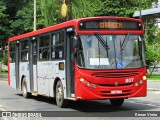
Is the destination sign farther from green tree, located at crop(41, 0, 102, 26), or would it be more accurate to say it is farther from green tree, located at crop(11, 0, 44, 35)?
green tree, located at crop(11, 0, 44, 35)

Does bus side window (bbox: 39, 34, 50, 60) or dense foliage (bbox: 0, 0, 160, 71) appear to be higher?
dense foliage (bbox: 0, 0, 160, 71)

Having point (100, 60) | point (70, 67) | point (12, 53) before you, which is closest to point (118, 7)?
point (12, 53)

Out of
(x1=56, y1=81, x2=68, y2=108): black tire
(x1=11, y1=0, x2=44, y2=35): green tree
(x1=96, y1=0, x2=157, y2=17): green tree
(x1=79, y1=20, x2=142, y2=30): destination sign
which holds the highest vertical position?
(x1=96, y1=0, x2=157, y2=17): green tree

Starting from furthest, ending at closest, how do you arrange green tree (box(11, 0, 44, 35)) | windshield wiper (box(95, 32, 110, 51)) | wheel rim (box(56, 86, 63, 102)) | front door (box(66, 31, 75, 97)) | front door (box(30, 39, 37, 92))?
green tree (box(11, 0, 44, 35)) → front door (box(30, 39, 37, 92)) → wheel rim (box(56, 86, 63, 102)) → front door (box(66, 31, 75, 97)) → windshield wiper (box(95, 32, 110, 51))

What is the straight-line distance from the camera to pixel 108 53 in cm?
1362

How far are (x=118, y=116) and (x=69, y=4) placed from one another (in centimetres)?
2828

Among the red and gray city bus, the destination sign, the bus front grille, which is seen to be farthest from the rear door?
the bus front grille

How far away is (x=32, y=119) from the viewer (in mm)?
12117

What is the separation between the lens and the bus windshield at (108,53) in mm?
13469

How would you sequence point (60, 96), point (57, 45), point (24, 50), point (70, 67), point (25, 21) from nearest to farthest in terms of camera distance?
point (70, 67), point (60, 96), point (57, 45), point (24, 50), point (25, 21)

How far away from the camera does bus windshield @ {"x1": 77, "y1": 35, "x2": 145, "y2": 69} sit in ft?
44.2

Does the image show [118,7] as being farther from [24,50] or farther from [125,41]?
[125,41]

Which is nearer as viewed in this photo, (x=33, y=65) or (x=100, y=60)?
(x=100, y=60)

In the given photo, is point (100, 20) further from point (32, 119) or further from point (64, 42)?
point (32, 119)
